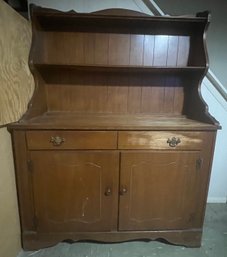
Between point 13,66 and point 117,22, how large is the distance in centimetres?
76

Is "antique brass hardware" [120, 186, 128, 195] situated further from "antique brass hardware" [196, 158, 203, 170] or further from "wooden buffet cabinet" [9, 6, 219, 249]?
"antique brass hardware" [196, 158, 203, 170]

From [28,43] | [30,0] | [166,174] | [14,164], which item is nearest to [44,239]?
[14,164]

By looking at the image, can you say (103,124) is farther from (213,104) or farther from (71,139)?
(213,104)

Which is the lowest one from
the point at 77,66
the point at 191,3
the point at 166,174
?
the point at 166,174

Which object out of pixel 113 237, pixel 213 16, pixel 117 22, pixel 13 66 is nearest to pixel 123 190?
pixel 113 237

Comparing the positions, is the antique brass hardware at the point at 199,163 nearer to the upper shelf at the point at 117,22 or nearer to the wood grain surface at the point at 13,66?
the upper shelf at the point at 117,22

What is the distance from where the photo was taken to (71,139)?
4.26 feet

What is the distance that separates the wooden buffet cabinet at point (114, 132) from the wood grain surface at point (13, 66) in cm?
5

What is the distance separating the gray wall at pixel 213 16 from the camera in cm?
223

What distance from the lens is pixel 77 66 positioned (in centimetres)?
135

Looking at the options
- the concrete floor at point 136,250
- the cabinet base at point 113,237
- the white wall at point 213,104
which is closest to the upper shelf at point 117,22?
Answer: the white wall at point 213,104

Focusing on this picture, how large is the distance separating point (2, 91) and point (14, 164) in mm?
478

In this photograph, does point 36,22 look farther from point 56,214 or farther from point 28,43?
point 56,214

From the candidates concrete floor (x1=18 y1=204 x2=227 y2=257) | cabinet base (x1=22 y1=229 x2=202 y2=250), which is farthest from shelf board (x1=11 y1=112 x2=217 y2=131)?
concrete floor (x1=18 y1=204 x2=227 y2=257)
